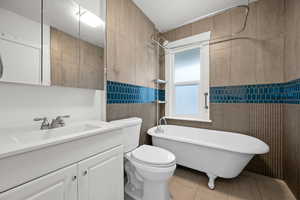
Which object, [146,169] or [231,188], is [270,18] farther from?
[146,169]

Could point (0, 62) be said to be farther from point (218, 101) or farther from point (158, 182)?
point (218, 101)

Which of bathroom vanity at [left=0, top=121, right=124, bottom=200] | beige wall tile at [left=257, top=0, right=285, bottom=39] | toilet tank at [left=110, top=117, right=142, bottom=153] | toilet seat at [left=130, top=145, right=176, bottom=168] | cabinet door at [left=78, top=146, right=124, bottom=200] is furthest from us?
beige wall tile at [left=257, top=0, right=285, bottom=39]

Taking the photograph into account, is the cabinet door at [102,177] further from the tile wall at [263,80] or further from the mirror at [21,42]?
the tile wall at [263,80]

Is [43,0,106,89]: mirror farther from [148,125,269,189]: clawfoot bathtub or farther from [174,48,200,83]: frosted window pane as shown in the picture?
[174,48,200,83]: frosted window pane

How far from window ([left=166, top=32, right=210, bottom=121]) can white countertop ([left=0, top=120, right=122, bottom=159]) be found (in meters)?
1.67

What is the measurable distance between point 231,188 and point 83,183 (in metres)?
1.64

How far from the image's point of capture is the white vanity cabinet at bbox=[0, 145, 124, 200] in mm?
609

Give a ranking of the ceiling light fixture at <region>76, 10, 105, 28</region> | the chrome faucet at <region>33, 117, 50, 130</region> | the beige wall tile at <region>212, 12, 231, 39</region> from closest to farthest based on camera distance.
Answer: the chrome faucet at <region>33, 117, 50, 130</region>
the ceiling light fixture at <region>76, 10, 105, 28</region>
the beige wall tile at <region>212, 12, 231, 39</region>

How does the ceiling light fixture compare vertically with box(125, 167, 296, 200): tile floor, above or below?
above

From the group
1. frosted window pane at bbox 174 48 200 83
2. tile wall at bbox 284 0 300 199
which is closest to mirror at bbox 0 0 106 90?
frosted window pane at bbox 174 48 200 83

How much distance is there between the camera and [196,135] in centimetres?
214

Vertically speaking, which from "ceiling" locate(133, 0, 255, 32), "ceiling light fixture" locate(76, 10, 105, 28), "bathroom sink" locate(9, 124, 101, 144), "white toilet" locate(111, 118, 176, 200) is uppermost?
"ceiling" locate(133, 0, 255, 32)

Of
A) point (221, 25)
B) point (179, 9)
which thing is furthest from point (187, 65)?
point (179, 9)

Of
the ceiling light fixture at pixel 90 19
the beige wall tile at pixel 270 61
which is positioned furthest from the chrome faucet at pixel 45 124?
the beige wall tile at pixel 270 61
